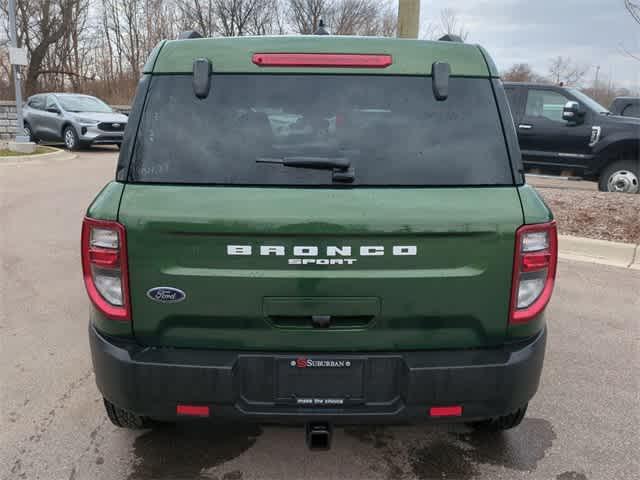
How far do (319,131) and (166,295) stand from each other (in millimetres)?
918

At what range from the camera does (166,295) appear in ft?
7.16

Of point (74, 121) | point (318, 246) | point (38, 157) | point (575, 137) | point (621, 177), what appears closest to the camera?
point (318, 246)

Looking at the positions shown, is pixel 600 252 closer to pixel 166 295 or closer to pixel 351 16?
pixel 166 295

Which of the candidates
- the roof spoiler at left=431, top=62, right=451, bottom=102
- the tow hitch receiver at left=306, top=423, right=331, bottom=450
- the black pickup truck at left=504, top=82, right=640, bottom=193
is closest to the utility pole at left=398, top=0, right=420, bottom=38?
the black pickup truck at left=504, top=82, right=640, bottom=193

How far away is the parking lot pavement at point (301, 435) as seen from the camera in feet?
8.82

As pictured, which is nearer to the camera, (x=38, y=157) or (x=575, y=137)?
(x=575, y=137)

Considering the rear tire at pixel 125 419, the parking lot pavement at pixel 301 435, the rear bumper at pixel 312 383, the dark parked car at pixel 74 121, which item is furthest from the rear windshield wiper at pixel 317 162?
the dark parked car at pixel 74 121

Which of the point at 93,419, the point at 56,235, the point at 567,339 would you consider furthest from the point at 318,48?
the point at 56,235

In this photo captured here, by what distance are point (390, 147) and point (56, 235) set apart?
6207mm

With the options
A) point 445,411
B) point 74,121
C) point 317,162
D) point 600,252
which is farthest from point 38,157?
point 445,411

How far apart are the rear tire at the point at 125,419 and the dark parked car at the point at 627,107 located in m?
14.2

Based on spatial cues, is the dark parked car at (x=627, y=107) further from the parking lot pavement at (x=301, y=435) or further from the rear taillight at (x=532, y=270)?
the rear taillight at (x=532, y=270)

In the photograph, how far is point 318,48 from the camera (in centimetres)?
237

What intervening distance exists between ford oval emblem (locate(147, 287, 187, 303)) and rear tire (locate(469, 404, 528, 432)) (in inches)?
64.6
